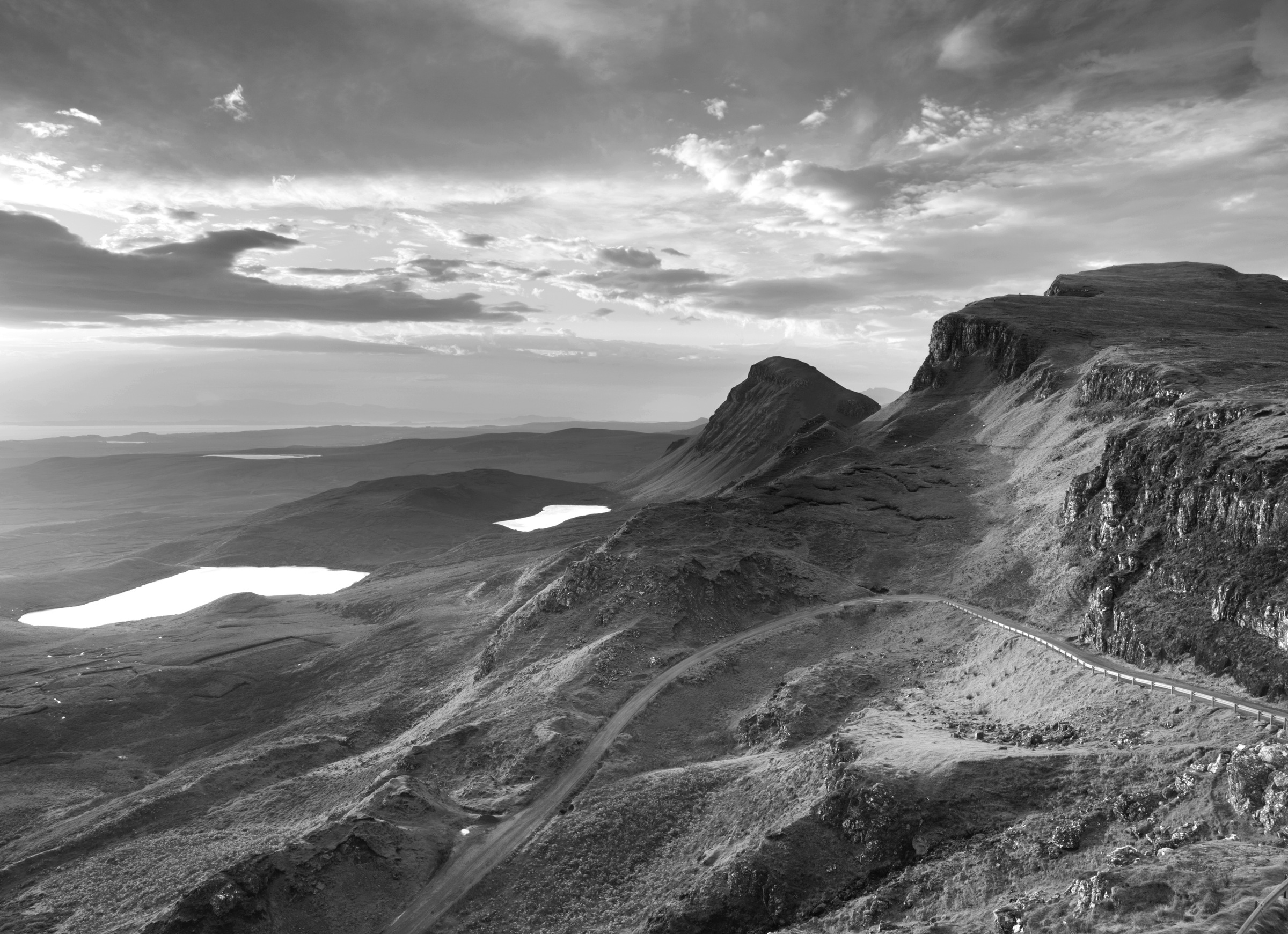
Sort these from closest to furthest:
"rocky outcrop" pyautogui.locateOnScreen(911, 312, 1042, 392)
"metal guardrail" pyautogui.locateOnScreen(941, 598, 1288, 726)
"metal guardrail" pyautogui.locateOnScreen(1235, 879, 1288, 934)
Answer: "metal guardrail" pyautogui.locateOnScreen(1235, 879, 1288, 934)
"metal guardrail" pyautogui.locateOnScreen(941, 598, 1288, 726)
"rocky outcrop" pyautogui.locateOnScreen(911, 312, 1042, 392)

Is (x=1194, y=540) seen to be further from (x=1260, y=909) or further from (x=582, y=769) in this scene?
(x=582, y=769)

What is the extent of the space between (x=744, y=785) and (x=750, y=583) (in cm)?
3656

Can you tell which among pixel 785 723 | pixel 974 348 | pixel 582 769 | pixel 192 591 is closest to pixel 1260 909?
pixel 785 723

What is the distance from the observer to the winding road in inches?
1714

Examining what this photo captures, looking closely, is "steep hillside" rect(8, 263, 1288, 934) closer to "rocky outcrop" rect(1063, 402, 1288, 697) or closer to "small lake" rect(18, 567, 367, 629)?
"rocky outcrop" rect(1063, 402, 1288, 697)

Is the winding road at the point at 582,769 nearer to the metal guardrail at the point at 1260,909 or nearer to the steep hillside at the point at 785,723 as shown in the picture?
the steep hillside at the point at 785,723

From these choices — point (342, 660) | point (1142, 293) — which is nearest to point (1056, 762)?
point (342, 660)

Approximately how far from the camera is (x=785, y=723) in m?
58.8

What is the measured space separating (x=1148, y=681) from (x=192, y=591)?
578 ft

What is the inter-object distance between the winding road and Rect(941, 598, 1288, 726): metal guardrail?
1.6 inches

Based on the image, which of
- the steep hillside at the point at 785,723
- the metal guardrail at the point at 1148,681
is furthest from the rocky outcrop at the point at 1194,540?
the metal guardrail at the point at 1148,681

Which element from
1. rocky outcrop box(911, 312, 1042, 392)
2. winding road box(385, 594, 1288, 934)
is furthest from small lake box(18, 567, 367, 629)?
rocky outcrop box(911, 312, 1042, 392)

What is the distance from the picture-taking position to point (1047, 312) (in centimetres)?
14900

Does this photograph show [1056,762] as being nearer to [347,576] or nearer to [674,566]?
[674,566]
